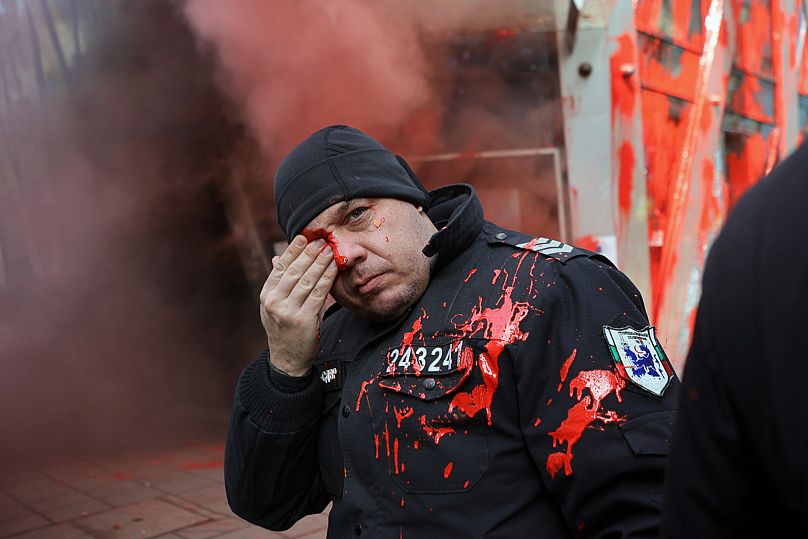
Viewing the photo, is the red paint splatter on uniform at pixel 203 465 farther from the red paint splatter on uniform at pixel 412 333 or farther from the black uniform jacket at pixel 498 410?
the red paint splatter on uniform at pixel 412 333

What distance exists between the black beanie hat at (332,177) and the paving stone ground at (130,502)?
8.11 feet

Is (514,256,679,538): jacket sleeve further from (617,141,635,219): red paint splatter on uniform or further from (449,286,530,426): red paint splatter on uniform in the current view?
(617,141,635,219): red paint splatter on uniform

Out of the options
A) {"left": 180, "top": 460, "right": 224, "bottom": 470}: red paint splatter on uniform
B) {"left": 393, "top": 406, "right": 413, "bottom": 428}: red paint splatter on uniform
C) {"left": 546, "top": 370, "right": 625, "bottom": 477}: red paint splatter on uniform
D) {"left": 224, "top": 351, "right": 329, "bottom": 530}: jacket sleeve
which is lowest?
{"left": 180, "top": 460, "right": 224, "bottom": 470}: red paint splatter on uniform

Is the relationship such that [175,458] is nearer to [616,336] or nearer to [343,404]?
[343,404]

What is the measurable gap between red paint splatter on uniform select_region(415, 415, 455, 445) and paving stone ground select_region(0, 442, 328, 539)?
2.52 metres

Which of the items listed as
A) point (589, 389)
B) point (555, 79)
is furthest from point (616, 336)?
point (555, 79)

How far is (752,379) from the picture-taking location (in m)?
0.68

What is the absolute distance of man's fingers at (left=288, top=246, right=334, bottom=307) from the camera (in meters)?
1.61

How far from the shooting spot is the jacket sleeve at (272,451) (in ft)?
5.44

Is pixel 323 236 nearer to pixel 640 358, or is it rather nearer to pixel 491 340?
pixel 491 340

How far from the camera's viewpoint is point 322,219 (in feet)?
5.40

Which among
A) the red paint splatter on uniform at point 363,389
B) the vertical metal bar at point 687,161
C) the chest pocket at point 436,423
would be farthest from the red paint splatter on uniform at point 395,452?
the vertical metal bar at point 687,161

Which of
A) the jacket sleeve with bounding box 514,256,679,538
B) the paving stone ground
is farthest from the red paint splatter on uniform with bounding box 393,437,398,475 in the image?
the paving stone ground

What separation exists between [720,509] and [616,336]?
0.59 meters
